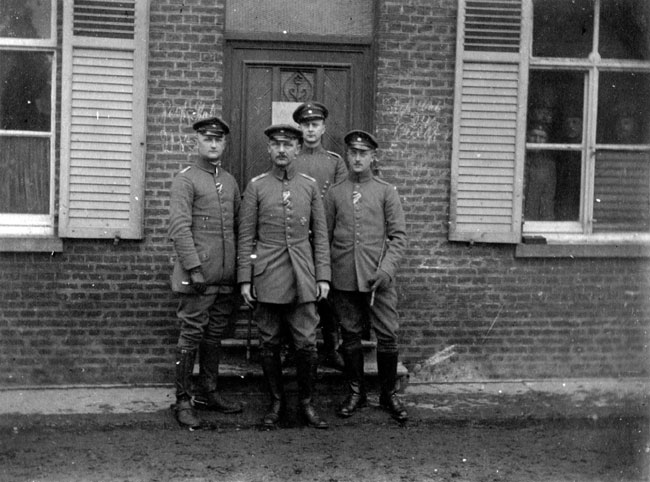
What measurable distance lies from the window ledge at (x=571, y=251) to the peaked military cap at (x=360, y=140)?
5.97 feet

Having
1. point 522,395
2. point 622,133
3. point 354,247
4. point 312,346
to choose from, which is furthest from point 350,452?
point 622,133

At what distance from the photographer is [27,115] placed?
7164 mm

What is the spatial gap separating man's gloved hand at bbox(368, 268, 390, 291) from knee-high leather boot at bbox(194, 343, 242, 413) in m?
1.23

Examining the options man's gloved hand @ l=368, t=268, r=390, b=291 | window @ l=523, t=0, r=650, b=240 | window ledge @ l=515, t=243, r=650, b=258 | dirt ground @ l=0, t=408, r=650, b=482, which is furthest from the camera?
window @ l=523, t=0, r=650, b=240

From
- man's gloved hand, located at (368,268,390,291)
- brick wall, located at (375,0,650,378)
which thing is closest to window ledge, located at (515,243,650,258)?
brick wall, located at (375,0,650,378)

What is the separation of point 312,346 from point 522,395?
6.51 feet

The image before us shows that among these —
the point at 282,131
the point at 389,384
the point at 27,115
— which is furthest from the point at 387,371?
the point at 27,115

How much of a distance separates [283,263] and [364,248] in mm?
623

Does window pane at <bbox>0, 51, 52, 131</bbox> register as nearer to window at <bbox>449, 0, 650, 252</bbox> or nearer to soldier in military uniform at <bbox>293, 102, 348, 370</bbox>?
soldier in military uniform at <bbox>293, 102, 348, 370</bbox>

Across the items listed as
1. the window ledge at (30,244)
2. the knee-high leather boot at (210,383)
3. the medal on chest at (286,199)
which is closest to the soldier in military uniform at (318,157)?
the medal on chest at (286,199)

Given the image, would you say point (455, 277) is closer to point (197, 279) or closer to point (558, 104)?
point (558, 104)

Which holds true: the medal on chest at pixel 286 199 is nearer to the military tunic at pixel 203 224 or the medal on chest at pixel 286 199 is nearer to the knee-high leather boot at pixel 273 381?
the military tunic at pixel 203 224

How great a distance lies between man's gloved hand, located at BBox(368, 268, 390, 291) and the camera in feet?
21.0

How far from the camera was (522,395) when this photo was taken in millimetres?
7258
